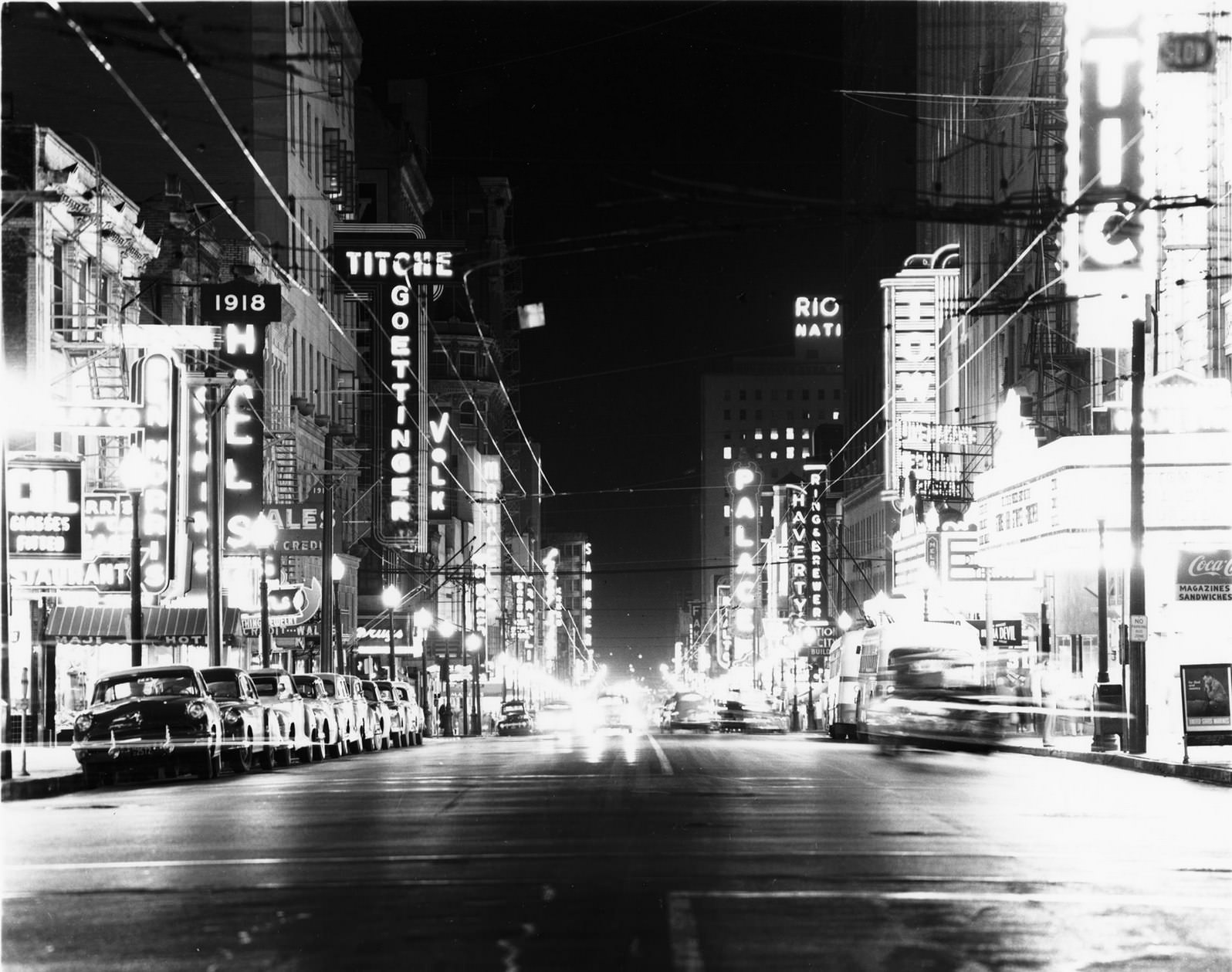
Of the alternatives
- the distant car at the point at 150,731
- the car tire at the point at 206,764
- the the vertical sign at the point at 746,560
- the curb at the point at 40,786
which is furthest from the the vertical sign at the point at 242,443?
the the vertical sign at the point at 746,560

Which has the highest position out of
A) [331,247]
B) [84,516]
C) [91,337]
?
[331,247]

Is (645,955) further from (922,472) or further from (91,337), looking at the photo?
(922,472)

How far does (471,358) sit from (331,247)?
7781 cm

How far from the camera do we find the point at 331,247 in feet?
289

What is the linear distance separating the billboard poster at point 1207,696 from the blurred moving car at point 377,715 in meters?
23.7

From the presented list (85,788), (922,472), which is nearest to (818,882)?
(85,788)

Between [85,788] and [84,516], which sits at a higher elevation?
[84,516]

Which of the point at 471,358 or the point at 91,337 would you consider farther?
the point at 471,358

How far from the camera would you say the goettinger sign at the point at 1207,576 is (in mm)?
42875

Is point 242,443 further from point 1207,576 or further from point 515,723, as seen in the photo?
point 1207,576

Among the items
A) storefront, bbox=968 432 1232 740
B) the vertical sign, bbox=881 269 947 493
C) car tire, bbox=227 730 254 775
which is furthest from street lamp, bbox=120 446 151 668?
the vertical sign, bbox=881 269 947 493

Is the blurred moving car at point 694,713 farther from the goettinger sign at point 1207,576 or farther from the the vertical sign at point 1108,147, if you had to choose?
the the vertical sign at point 1108,147

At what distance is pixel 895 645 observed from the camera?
4859cm

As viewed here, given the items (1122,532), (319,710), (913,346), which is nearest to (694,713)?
(913,346)
